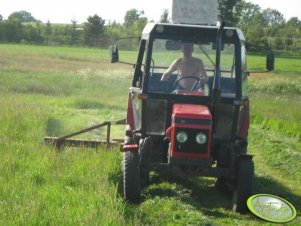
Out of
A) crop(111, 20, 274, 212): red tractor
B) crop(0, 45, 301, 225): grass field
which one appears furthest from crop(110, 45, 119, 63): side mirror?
crop(0, 45, 301, 225): grass field

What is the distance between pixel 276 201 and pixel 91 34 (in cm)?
6363

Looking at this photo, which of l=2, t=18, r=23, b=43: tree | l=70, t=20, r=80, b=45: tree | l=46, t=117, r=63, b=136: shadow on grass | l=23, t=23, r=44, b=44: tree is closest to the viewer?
l=46, t=117, r=63, b=136: shadow on grass

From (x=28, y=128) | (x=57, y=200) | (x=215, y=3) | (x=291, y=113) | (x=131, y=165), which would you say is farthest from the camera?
(x=291, y=113)

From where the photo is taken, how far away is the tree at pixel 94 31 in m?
67.0

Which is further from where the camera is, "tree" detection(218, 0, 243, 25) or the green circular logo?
"tree" detection(218, 0, 243, 25)

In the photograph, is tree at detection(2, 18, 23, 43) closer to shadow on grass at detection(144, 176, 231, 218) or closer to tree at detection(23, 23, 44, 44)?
tree at detection(23, 23, 44, 44)

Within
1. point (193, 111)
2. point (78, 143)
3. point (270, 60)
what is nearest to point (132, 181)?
point (193, 111)

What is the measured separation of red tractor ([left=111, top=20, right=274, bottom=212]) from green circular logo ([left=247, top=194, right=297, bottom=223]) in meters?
0.19

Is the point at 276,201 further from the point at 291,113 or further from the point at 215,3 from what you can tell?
the point at 291,113

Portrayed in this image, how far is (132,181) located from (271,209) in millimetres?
1674

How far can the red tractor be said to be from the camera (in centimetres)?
574

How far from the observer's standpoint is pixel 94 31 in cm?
6744

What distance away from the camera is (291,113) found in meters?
13.0

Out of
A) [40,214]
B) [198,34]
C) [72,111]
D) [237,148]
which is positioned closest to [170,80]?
[198,34]
